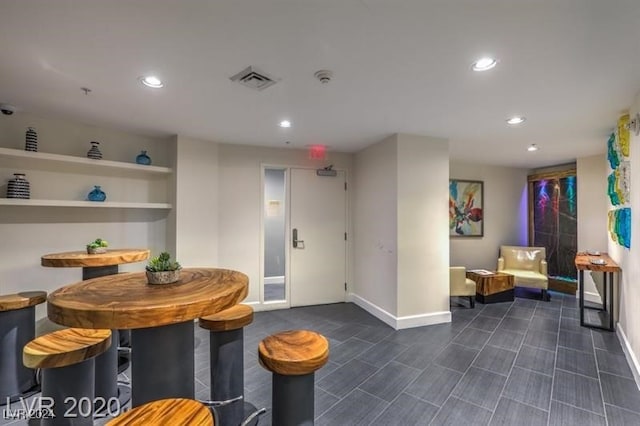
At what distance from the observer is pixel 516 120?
124 inches

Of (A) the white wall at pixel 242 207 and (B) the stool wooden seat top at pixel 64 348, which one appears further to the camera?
(A) the white wall at pixel 242 207

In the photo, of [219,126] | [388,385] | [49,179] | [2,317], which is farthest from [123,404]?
[219,126]

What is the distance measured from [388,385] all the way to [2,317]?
121 inches

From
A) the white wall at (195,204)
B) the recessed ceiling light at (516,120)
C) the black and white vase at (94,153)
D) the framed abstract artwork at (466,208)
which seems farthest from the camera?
the framed abstract artwork at (466,208)

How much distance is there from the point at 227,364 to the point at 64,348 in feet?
3.01

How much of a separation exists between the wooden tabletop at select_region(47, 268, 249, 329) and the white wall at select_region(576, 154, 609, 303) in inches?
224

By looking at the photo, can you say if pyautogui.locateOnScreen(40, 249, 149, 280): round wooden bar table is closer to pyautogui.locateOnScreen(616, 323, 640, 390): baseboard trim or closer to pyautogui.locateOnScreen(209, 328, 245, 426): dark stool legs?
pyautogui.locateOnScreen(209, 328, 245, 426): dark stool legs

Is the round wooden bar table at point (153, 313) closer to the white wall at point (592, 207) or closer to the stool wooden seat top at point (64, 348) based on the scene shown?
the stool wooden seat top at point (64, 348)

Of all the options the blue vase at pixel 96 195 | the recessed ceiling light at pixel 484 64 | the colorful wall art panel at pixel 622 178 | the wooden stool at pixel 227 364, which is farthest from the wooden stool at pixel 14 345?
the colorful wall art panel at pixel 622 178

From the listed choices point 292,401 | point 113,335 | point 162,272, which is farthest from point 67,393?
point 292,401

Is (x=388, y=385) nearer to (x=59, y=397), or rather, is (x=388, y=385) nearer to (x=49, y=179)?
(x=59, y=397)

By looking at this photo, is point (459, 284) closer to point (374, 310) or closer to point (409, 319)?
point (409, 319)

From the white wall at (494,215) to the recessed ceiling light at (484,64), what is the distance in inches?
149

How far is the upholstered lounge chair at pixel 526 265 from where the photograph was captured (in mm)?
4906
